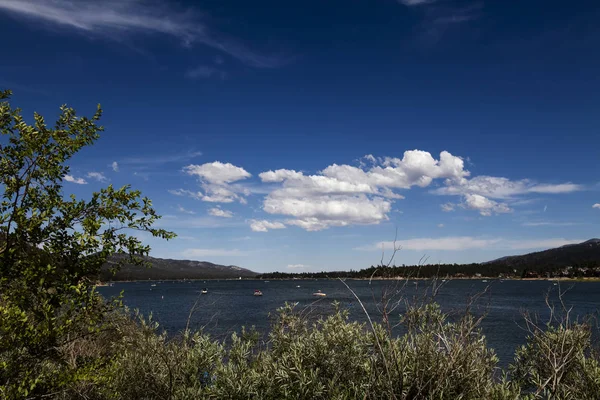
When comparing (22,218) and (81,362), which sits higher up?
(22,218)

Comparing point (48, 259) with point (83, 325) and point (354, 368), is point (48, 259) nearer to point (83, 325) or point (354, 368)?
point (83, 325)

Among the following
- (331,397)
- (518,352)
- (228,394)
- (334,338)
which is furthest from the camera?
(518,352)

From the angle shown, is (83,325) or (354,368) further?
(354,368)

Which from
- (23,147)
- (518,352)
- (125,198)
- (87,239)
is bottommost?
(518,352)

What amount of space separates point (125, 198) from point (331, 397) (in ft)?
17.9

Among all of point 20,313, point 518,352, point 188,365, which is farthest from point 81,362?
point 518,352

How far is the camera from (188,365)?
10648 millimetres

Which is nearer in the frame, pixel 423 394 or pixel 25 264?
pixel 25 264

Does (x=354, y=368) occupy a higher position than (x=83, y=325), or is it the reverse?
(x=83, y=325)

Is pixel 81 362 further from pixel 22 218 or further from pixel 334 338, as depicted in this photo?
pixel 334 338

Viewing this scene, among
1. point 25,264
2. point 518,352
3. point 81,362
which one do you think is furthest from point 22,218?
point 518,352

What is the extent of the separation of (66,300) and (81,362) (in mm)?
1408

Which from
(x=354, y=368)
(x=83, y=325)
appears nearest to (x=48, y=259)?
(x=83, y=325)

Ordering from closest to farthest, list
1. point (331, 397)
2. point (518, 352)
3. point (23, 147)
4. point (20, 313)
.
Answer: point (20, 313)
point (23, 147)
point (331, 397)
point (518, 352)
